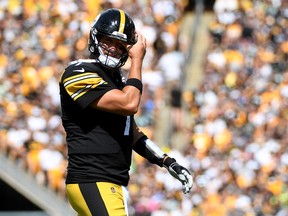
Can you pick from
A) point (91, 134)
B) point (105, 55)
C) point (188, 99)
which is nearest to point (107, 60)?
point (105, 55)

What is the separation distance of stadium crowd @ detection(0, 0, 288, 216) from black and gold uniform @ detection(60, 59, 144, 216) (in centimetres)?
550

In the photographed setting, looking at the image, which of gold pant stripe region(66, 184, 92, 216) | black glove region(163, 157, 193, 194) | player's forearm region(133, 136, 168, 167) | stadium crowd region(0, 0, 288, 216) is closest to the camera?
gold pant stripe region(66, 184, 92, 216)

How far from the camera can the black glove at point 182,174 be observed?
5109 millimetres

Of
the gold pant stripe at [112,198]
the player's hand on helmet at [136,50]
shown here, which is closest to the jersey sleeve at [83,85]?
the player's hand on helmet at [136,50]

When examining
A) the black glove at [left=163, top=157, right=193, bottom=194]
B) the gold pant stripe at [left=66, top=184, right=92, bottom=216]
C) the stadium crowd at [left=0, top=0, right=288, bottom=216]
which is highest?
the black glove at [left=163, top=157, right=193, bottom=194]

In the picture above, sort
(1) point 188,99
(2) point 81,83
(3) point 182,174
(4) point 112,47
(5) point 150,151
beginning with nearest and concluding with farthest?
1. (2) point 81,83
2. (4) point 112,47
3. (3) point 182,174
4. (5) point 150,151
5. (1) point 188,99

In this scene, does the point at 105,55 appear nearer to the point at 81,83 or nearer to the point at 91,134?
the point at 81,83

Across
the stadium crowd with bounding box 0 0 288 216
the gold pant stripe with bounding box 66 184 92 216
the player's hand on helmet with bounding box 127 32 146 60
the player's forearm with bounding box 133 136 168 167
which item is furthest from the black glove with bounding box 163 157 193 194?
the stadium crowd with bounding box 0 0 288 216

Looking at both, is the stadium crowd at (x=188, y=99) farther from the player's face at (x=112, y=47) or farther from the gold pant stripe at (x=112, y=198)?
the player's face at (x=112, y=47)

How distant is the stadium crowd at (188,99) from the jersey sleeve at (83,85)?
225 inches

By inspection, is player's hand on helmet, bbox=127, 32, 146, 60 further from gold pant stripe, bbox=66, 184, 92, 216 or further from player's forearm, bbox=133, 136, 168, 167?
gold pant stripe, bbox=66, 184, 92, 216

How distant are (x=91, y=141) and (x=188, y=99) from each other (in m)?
8.98

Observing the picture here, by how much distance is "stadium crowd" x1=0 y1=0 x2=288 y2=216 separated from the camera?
38.2 ft

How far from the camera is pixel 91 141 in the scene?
4945 mm
